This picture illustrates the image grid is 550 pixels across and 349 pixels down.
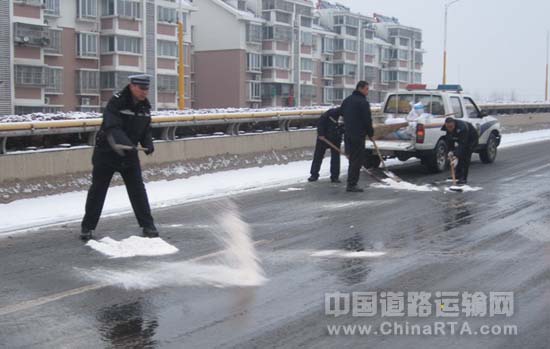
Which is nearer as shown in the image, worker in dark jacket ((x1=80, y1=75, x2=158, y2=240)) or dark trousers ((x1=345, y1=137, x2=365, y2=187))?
worker in dark jacket ((x1=80, y1=75, x2=158, y2=240))

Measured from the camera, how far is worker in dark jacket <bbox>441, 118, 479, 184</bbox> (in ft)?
48.3

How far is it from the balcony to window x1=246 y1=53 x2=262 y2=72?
24.7 metres

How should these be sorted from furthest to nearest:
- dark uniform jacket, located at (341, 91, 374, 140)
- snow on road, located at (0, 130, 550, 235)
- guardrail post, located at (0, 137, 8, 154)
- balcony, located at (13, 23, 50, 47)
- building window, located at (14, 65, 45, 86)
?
building window, located at (14, 65, 45, 86), balcony, located at (13, 23, 50, 47), dark uniform jacket, located at (341, 91, 374, 140), guardrail post, located at (0, 137, 8, 154), snow on road, located at (0, 130, 550, 235)

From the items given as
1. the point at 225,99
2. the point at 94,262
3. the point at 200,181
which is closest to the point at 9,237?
the point at 94,262

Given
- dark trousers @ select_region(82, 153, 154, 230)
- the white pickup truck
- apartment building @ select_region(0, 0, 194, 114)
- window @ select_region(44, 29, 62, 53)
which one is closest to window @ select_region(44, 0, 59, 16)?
apartment building @ select_region(0, 0, 194, 114)

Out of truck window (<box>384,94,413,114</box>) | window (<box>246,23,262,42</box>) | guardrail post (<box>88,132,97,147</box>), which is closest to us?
guardrail post (<box>88,132,97,147</box>)

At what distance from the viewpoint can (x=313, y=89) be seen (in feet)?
259

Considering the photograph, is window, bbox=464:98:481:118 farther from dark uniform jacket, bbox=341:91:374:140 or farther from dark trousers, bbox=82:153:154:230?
dark trousers, bbox=82:153:154:230

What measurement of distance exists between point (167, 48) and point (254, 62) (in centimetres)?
1282

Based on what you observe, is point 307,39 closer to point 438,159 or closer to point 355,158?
point 438,159

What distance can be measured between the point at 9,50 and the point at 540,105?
30509mm

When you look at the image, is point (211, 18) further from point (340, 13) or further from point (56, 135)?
point (56, 135)

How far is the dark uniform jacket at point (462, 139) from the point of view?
48.6ft

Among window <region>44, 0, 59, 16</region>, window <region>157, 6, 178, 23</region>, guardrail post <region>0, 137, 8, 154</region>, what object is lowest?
guardrail post <region>0, 137, 8, 154</region>
